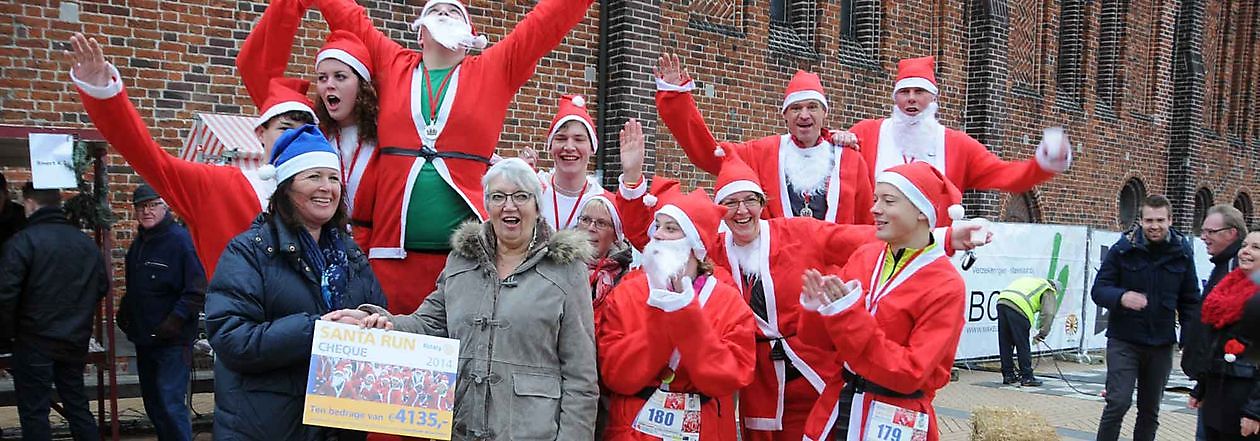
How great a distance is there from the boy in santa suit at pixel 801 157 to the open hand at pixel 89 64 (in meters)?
2.32

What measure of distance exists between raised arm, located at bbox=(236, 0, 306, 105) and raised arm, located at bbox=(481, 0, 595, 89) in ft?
2.69

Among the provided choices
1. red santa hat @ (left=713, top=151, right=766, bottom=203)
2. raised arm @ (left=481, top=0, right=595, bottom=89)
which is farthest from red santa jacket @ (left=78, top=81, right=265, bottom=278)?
red santa hat @ (left=713, top=151, right=766, bottom=203)

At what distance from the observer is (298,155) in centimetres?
276

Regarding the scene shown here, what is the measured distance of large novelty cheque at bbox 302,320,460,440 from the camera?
259cm

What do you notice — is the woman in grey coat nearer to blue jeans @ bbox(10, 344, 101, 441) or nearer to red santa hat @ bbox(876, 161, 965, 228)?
red santa hat @ bbox(876, 161, 965, 228)

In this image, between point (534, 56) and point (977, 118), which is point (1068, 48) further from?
point (534, 56)

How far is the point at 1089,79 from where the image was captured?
15.9 meters

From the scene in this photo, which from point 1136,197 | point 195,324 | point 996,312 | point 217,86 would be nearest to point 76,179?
point 195,324

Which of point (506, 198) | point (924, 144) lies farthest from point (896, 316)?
point (924, 144)

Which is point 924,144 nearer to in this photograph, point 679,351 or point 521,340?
point 679,351

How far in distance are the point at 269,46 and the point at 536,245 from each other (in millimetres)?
1559

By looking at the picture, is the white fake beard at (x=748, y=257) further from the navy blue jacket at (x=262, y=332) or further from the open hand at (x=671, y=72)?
the navy blue jacket at (x=262, y=332)

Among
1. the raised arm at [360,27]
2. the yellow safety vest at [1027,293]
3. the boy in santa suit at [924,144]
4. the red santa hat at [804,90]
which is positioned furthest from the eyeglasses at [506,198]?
the yellow safety vest at [1027,293]

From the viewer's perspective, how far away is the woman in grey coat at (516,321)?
2816 mm
